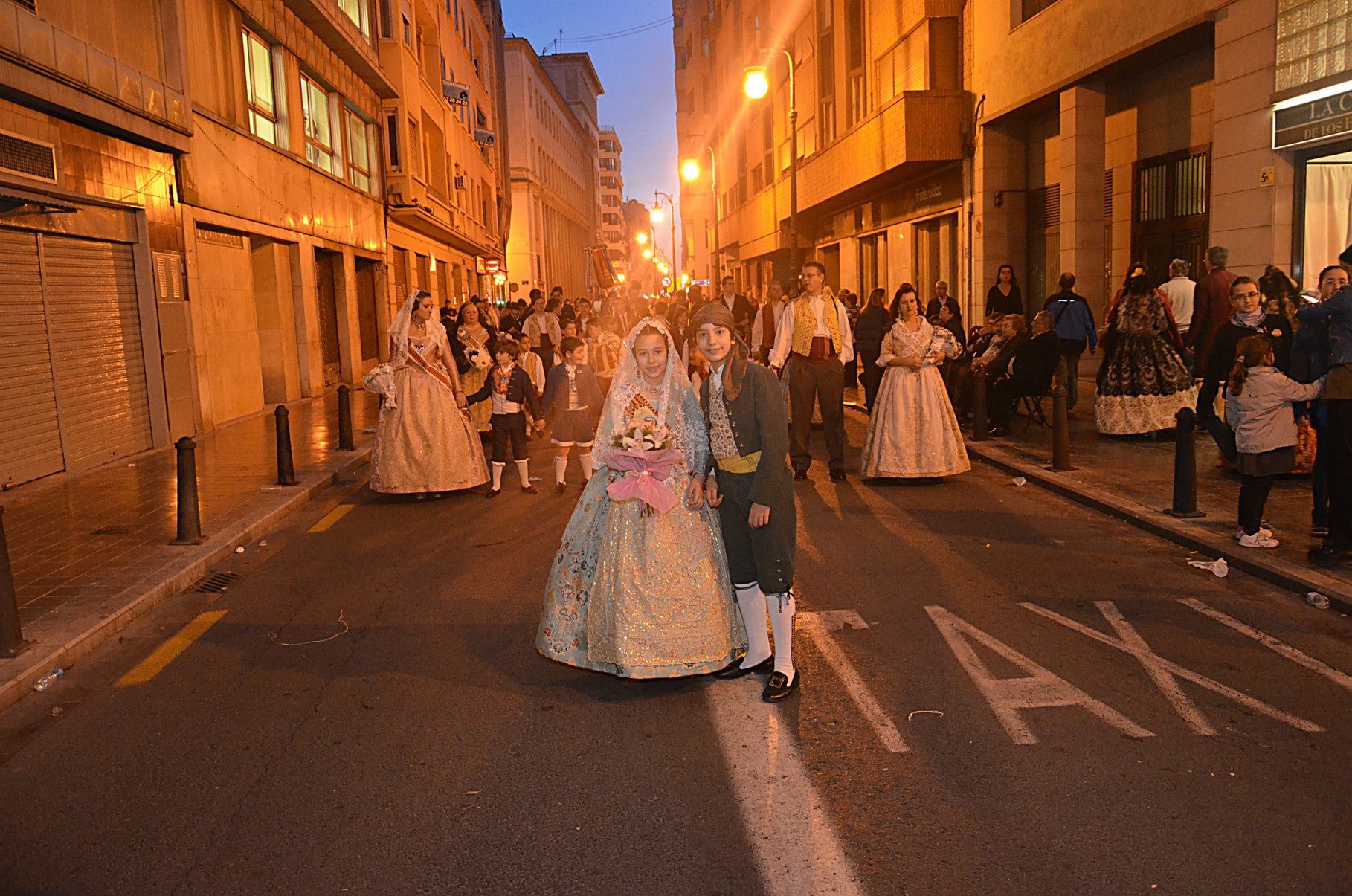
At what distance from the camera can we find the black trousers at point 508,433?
1072cm

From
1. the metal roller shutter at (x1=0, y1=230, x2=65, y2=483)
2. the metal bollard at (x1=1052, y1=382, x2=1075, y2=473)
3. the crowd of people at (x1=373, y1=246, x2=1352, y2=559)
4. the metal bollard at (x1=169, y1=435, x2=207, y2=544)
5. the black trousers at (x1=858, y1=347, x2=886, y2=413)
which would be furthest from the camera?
the black trousers at (x1=858, y1=347, x2=886, y2=413)

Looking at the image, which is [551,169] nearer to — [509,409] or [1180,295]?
[1180,295]

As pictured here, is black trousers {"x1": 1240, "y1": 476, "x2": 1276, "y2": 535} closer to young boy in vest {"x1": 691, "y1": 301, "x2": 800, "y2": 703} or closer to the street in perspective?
the street in perspective

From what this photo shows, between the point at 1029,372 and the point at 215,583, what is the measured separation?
992cm

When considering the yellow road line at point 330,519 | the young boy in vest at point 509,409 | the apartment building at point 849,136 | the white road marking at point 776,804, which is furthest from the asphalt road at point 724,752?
the apartment building at point 849,136

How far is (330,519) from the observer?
384 inches

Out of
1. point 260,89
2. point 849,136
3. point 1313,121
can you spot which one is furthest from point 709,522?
point 849,136

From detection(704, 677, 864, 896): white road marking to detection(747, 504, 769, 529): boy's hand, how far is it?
31.7 inches

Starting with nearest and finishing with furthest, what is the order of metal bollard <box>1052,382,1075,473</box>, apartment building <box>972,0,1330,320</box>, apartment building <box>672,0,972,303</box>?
metal bollard <box>1052,382,1075,473</box> < apartment building <box>972,0,1330,320</box> < apartment building <box>672,0,972,303</box>

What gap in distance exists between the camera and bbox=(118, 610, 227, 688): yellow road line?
556cm

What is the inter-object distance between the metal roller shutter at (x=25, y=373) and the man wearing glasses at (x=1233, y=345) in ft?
35.9

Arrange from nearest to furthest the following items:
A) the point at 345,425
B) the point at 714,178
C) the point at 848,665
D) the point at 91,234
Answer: the point at 848,665 < the point at 91,234 < the point at 345,425 < the point at 714,178

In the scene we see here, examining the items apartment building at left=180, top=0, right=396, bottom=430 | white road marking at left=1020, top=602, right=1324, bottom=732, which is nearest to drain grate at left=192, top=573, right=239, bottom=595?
white road marking at left=1020, top=602, right=1324, bottom=732

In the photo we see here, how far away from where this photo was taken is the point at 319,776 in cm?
422
